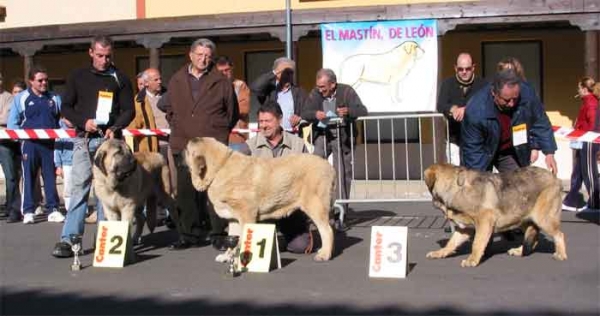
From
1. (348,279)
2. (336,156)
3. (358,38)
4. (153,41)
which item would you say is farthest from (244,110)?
(153,41)

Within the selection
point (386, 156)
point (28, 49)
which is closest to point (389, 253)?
point (386, 156)

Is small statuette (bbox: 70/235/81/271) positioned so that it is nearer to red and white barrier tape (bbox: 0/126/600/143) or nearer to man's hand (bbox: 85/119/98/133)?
man's hand (bbox: 85/119/98/133)

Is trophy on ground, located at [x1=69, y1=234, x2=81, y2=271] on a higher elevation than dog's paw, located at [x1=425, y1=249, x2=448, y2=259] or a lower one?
higher

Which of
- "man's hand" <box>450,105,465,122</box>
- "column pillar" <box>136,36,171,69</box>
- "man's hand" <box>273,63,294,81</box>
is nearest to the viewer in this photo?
"man's hand" <box>450,105,465,122</box>

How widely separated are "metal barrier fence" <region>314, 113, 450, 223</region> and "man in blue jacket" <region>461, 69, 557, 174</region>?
6.20 feet

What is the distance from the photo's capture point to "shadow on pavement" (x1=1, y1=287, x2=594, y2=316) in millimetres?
5602

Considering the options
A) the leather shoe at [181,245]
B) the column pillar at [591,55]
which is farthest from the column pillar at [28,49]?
the column pillar at [591,55]

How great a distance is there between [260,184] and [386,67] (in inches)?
298

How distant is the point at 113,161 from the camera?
7.30m

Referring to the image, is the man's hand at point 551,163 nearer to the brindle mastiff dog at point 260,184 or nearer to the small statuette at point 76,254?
the brindle mastiff dog at point 260,184

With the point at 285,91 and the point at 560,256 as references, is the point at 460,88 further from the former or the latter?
the point at 560,256

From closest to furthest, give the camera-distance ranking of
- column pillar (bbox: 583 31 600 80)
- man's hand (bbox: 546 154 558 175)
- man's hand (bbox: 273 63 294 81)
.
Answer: man's hand (bbox: 546 154 558 175) < man's hand (bbox: 273 63 294 81) < column pillar (bbox: 583 31 600 80)

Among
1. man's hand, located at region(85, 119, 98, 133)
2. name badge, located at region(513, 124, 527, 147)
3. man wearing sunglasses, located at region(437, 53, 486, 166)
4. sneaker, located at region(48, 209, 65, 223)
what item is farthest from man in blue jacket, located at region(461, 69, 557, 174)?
sneaker, located at region(48, 209, 65, 223)

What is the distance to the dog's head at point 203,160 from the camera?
24.0 feet
